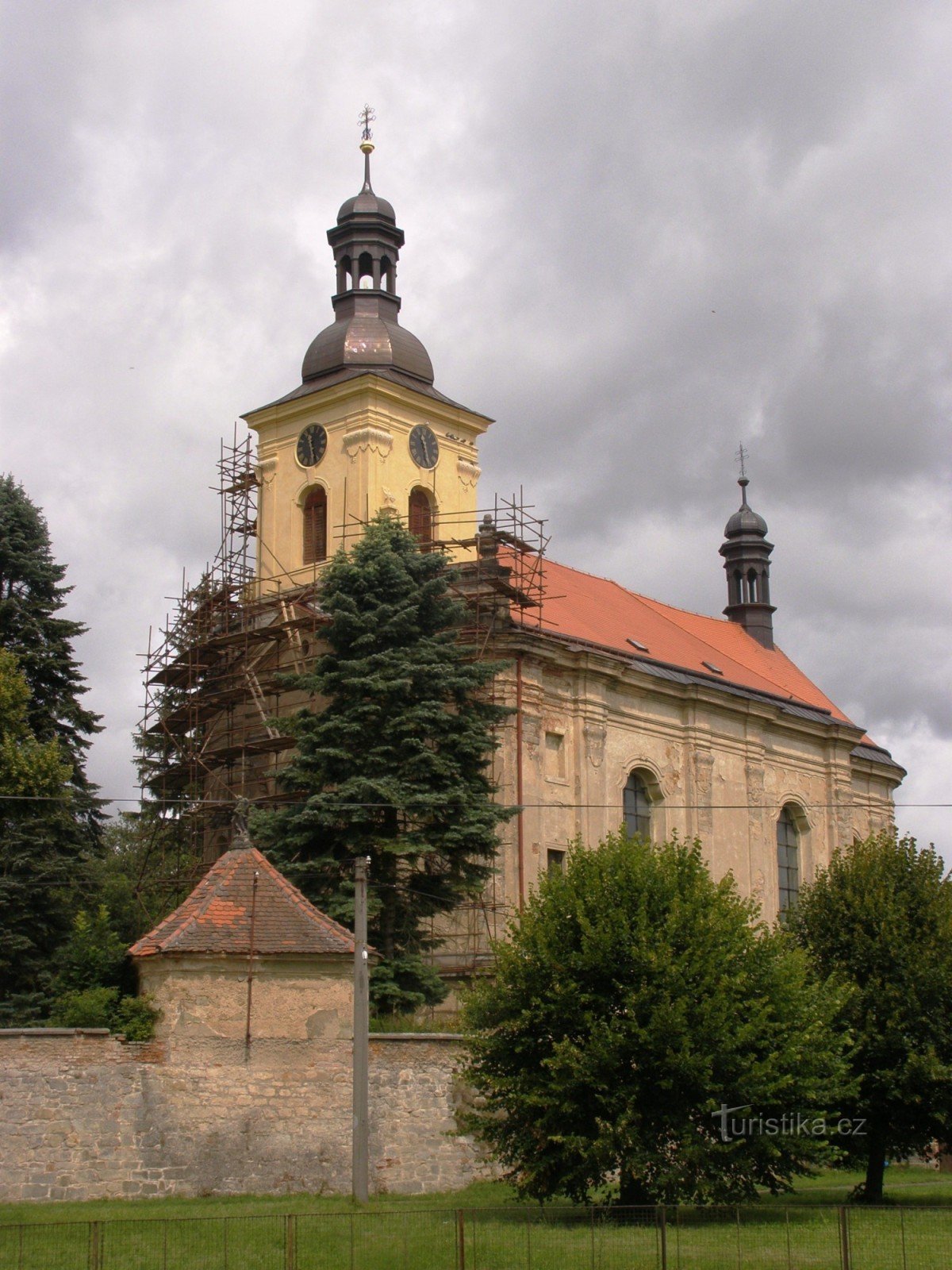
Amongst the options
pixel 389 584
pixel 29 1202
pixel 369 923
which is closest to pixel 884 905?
pixel 369 923

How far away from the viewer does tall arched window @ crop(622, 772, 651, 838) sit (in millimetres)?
41844

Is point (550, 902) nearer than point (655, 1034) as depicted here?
No

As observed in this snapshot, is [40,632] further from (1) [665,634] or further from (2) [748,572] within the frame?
(2) [748,572]

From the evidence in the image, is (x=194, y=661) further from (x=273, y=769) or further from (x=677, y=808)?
(x=677, y=808)

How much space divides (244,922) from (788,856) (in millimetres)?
27316

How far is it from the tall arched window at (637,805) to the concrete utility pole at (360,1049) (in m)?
19.6

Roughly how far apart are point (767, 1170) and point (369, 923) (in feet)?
35.1

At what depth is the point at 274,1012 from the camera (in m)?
24.0

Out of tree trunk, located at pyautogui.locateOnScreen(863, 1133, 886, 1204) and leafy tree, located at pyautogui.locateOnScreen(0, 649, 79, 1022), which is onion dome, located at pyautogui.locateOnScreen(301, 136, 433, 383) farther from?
tree trunk, located at pyautogui.locateOnScreen(863, 1133, 886, 1204)

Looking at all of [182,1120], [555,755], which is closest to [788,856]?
[555,755]

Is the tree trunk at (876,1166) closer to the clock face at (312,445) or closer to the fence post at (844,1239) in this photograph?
the fence post at (844,1239)

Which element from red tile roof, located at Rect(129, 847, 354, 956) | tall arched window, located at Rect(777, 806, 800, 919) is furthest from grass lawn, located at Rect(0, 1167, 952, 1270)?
tall arched window, located at Rect(777, 806, 800, 919)

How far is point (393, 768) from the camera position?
31375 millimetres

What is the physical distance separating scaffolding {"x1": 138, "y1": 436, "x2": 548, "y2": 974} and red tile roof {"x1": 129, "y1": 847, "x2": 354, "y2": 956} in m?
10.1
